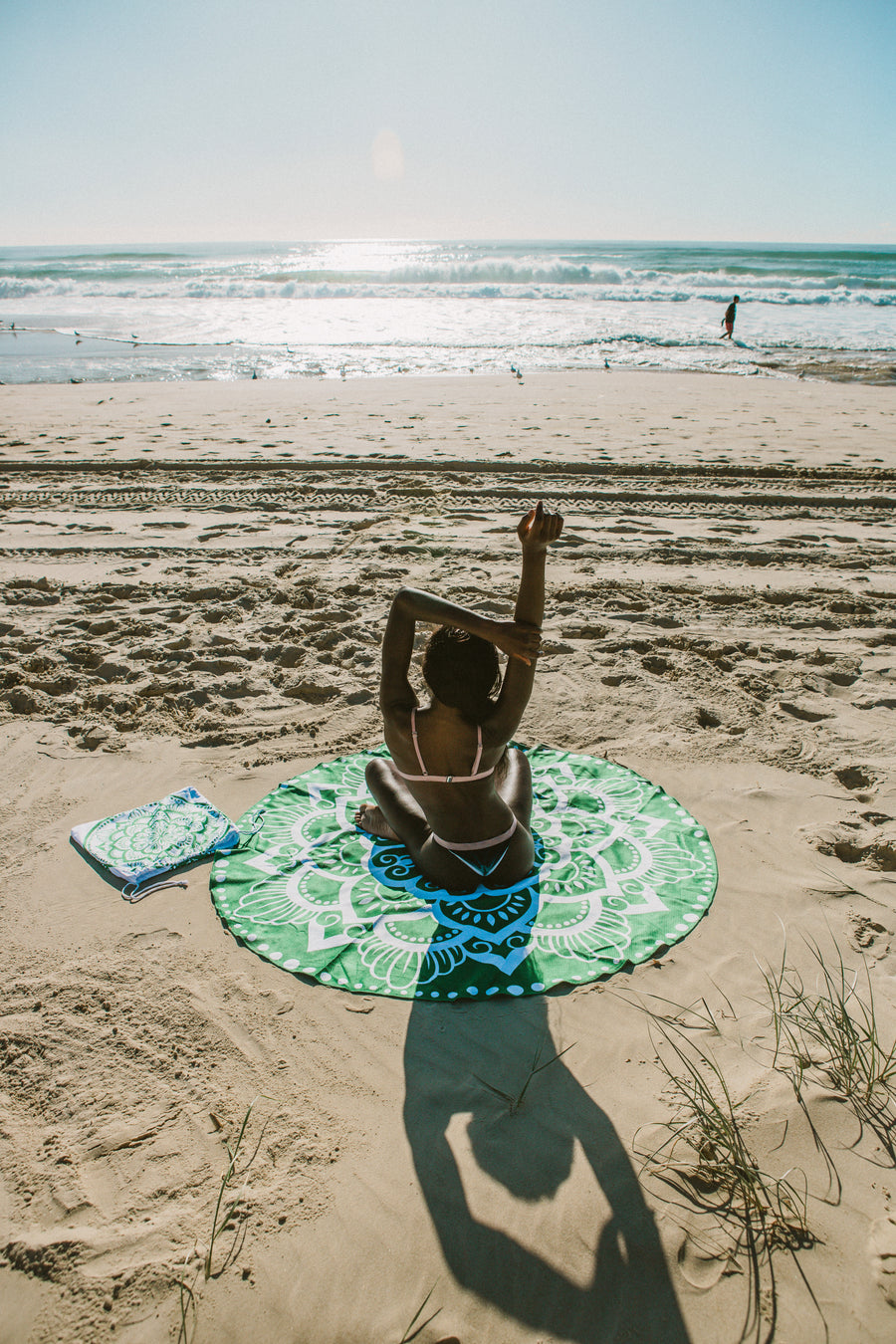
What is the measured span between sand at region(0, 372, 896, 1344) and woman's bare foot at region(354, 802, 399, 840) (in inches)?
22.6

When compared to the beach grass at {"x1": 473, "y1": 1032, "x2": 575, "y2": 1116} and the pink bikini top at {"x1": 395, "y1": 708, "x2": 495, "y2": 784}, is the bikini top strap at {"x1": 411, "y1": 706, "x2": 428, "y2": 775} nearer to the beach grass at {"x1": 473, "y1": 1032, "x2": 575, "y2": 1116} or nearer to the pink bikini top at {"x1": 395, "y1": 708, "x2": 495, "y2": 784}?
the pink bikini top at {"x1": 395, "y1": 708, "x2": 495, "y2": 784}

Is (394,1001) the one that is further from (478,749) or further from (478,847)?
(478,749)

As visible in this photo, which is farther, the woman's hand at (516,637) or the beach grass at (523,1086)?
the woman's hand at (516,637)

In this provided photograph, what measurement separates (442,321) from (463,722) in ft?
76.1

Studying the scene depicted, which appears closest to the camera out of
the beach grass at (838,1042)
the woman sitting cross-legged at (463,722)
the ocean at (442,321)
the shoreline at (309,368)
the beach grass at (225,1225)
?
the beach grass at (225,1225)

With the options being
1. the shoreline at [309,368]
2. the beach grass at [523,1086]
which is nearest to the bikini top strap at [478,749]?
the beach grass at [523,1086]

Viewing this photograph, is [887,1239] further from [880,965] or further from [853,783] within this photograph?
[853,783]

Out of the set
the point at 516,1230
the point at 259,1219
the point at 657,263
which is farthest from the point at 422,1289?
the point at 657,263

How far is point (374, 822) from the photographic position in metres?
2.99

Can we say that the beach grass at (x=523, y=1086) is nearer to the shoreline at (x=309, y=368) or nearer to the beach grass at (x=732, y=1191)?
the beach grass at (x=732, y=1191)

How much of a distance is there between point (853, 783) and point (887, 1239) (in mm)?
2006

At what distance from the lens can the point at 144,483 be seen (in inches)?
298

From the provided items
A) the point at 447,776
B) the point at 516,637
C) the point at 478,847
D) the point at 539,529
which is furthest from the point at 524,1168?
the point at 539,529

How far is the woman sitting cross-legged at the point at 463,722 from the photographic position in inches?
91.0
